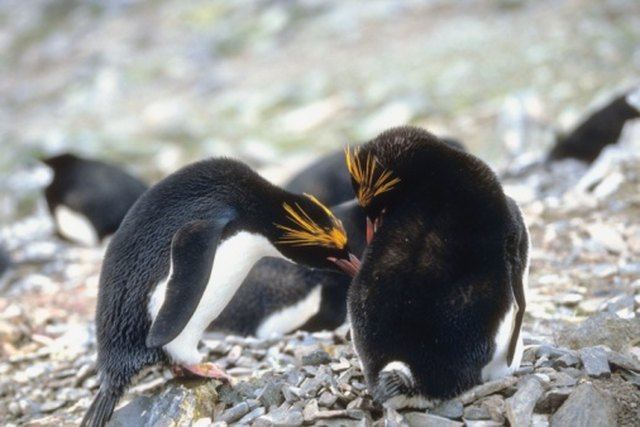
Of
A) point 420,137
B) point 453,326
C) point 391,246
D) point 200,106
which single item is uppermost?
point 420,137

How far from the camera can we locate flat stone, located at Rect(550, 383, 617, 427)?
252cm

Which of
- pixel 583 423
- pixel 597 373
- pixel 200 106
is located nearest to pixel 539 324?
pixel 597 373

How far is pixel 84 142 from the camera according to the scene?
375 inches

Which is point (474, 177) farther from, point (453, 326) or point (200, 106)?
point (200, 106)

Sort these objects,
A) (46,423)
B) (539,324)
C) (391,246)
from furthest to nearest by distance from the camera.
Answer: (539,324), (46,423), (391,246)

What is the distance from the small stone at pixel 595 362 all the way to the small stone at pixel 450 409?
424 millimetres

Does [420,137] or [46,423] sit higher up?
[420,137]

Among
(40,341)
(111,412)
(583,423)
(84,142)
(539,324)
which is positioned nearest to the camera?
(583,423)

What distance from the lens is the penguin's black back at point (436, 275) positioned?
2.60 meters

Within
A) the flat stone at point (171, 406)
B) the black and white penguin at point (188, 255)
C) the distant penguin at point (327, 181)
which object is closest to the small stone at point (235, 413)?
the flat stone at point (171, 406)

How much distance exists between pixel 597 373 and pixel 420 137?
870 mm

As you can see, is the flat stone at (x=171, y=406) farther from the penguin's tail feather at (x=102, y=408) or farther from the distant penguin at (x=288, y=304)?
the distant penguin at (x=288, y=304)

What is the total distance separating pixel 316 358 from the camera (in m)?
3.12

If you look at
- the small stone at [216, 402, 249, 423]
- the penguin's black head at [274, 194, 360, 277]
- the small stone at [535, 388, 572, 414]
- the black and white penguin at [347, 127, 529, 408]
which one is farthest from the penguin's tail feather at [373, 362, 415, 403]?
the penguin's black head at [274, 194, 360, 277]
